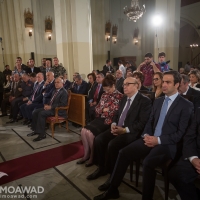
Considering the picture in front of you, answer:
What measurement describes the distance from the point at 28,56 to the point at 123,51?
6888 millimetres

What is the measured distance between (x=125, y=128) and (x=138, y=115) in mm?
254

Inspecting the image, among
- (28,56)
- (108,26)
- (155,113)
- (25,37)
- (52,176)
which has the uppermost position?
(108,26)

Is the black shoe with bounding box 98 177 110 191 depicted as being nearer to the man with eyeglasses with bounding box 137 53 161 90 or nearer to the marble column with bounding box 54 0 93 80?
the man with eyeglasses with bounding box 137 53 161 90

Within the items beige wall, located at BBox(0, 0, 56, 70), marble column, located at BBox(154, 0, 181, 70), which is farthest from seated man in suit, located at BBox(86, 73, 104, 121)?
beige wall, located at BBox(0, 0, 56, 70)

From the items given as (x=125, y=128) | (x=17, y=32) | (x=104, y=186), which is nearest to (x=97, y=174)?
(x=104, y=186)

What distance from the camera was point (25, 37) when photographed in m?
9.99

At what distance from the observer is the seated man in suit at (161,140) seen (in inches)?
82.9

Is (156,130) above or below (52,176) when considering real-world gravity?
above

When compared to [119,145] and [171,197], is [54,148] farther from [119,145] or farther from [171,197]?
[171,197]

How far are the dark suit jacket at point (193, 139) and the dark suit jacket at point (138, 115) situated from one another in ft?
2.24

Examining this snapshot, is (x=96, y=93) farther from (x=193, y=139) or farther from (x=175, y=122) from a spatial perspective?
(x=193, y=139)

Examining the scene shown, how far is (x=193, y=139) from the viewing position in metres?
2.04

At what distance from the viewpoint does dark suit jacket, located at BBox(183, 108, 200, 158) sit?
2.01 meters

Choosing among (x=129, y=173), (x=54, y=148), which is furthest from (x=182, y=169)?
(x=54, y=148)
